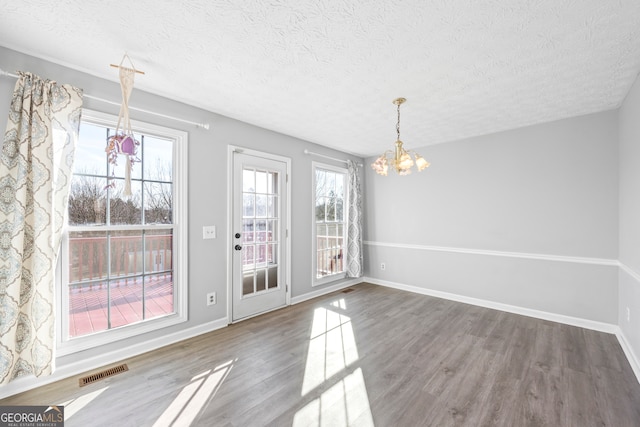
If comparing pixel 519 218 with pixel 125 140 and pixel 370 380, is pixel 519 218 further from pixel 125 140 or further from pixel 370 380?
pixel 125 140

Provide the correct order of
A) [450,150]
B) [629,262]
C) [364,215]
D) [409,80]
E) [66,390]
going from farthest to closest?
1. [364,215]
2. [450,150]
3. [629,262]
4. [409,80]
5. [66,390]

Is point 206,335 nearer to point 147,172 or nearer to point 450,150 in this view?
point 147,172

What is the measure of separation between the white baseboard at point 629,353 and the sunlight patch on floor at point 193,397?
3316 mm

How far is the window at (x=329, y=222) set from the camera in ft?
14.8

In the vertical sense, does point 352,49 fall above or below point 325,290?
above

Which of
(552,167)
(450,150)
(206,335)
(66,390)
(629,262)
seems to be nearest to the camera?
(66,390)

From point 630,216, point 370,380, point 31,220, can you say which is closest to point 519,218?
→ point 630,216

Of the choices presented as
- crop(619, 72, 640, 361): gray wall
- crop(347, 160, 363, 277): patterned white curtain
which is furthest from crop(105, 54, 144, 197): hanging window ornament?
crop(619, 72, 640, 361): gray wall

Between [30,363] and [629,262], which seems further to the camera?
[629,262]

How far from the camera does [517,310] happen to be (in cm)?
363

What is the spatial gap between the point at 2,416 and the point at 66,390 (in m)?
0.33

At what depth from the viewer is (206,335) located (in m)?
2.95

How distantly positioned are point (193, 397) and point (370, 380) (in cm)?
132

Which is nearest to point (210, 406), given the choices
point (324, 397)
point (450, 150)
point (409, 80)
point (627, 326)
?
point (324, 397)
